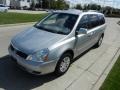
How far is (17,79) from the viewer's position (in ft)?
16.1

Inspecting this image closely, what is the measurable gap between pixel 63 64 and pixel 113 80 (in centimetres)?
151

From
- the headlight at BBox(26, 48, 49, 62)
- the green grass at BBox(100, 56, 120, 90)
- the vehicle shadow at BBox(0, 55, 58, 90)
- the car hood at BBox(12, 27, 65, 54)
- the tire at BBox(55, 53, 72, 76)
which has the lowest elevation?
the green grass at BBox(100, 56, 120, 90)

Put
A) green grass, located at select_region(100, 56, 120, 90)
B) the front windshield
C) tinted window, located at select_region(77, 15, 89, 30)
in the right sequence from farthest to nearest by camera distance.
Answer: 1. tinted window, located at select_region(77, 15, 89, 30)
2. the front windshield
3. green grass, located at select_region(100, 56, 120, 90)

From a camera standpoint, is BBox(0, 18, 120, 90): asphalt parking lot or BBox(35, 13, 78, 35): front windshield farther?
BBox(35, 13, 78, 35): front windshield

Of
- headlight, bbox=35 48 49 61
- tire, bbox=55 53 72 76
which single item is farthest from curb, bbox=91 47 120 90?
headlight, bbox=35 48 49 61

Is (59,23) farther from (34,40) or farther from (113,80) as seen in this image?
(113,80)

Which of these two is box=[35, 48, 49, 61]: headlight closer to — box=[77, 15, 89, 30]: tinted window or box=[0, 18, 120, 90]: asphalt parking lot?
box=[0, 18, 120, 90]: asphalt parking lot

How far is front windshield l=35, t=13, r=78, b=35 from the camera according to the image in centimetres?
568

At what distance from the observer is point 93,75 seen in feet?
18.7

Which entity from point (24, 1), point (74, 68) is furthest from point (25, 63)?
point (24, 1)

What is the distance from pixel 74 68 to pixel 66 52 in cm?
99

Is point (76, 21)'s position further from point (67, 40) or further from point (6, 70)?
point (6, 70)

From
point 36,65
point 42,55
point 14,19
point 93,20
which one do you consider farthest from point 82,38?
Result: point 14,19

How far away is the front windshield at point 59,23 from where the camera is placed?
568 centimetres
